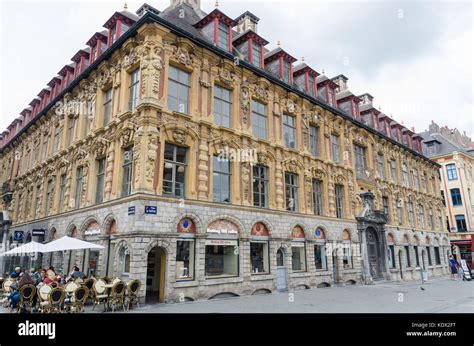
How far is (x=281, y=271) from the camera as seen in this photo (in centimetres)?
1814

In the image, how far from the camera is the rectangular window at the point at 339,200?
77.5 ft

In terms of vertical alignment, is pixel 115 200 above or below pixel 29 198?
below

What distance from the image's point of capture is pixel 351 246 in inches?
923

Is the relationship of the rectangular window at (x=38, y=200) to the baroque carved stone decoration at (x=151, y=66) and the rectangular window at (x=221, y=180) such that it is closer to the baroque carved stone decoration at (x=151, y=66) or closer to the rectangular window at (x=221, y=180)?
the baroque carved stone decoration at (x=151, y=66)

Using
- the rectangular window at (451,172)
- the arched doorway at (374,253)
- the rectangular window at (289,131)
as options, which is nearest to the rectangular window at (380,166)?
the arched doorway at (374,253)

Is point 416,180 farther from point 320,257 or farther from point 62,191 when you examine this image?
point 62,191

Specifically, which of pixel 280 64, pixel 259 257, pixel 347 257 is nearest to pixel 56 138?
pixel 280 64

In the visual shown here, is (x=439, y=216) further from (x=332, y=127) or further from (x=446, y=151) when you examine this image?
(x=332, y=127)

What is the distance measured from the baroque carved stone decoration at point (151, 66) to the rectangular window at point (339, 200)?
15.5 m

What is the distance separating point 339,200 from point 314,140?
4.92m
